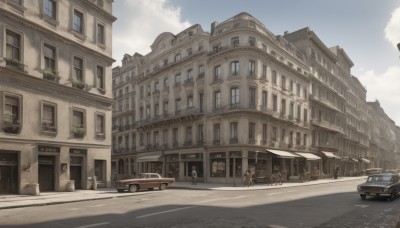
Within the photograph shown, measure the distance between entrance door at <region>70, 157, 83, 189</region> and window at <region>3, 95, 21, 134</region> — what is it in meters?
5.21

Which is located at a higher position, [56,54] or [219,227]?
[56,54]

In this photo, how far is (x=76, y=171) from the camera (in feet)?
84.9

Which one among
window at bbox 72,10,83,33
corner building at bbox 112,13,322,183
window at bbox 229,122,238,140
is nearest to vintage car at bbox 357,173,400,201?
corner building at bbox 112,13,322,183

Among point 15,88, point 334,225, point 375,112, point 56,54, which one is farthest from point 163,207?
point 375,112

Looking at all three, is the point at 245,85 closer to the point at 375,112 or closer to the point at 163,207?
the point at 163,207

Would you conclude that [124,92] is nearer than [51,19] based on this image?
No

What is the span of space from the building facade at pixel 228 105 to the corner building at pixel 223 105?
114 millimetres

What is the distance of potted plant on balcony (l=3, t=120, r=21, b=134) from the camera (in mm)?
20609

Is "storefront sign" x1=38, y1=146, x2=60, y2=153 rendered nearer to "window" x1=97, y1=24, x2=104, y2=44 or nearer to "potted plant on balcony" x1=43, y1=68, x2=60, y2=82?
"potted plant on balcony" x1=43, y1=68, x2=60, y2=82

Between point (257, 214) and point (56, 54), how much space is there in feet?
59.3

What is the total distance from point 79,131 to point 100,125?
2.83 m

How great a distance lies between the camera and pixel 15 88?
2130 cm

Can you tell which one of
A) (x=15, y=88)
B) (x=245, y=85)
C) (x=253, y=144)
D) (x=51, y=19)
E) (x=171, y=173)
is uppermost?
(x=51, y=19)

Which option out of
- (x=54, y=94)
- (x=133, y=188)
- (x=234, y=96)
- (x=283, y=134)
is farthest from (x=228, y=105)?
(x=54, y=94)
